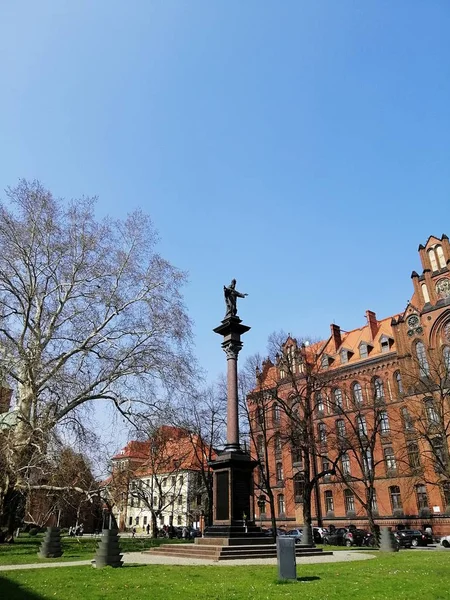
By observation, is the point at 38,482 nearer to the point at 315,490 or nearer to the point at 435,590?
the point at 435,590

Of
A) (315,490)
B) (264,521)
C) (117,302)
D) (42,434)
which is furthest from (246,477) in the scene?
(264,521)

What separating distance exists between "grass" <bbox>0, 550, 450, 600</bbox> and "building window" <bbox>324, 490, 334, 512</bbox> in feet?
125

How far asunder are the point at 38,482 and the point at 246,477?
12413mm

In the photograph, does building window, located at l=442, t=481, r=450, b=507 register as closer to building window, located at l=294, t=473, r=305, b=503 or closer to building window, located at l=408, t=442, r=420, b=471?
building window, located at l=408, t=442, r=420, b=471

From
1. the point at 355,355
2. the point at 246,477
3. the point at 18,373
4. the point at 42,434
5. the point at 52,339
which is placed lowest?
the point at 246,477

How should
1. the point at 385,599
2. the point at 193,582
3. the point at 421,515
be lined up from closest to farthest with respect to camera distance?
the point at 385,599, the point at 193,582, the point at 421,515

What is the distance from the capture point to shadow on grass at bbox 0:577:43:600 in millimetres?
8540

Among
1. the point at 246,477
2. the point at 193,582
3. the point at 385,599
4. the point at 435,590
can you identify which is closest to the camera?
the point at 385,599

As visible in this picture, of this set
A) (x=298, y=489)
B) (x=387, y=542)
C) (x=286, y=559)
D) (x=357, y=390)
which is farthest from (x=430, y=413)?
(x=286, y=559)

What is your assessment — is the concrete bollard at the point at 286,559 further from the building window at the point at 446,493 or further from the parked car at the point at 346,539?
the building window at the point at 446,493

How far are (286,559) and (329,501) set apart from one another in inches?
1683

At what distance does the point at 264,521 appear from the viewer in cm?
5416

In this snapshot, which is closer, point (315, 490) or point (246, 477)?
point (246, 477)

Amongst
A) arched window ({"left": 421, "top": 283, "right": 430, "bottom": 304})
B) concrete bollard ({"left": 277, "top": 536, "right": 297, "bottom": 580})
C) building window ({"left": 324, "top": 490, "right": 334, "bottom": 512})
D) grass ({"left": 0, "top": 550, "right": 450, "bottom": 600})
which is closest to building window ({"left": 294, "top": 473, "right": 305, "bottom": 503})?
building window ({"left": 324, "top": 490, "right": 334, "bottom": 512})
